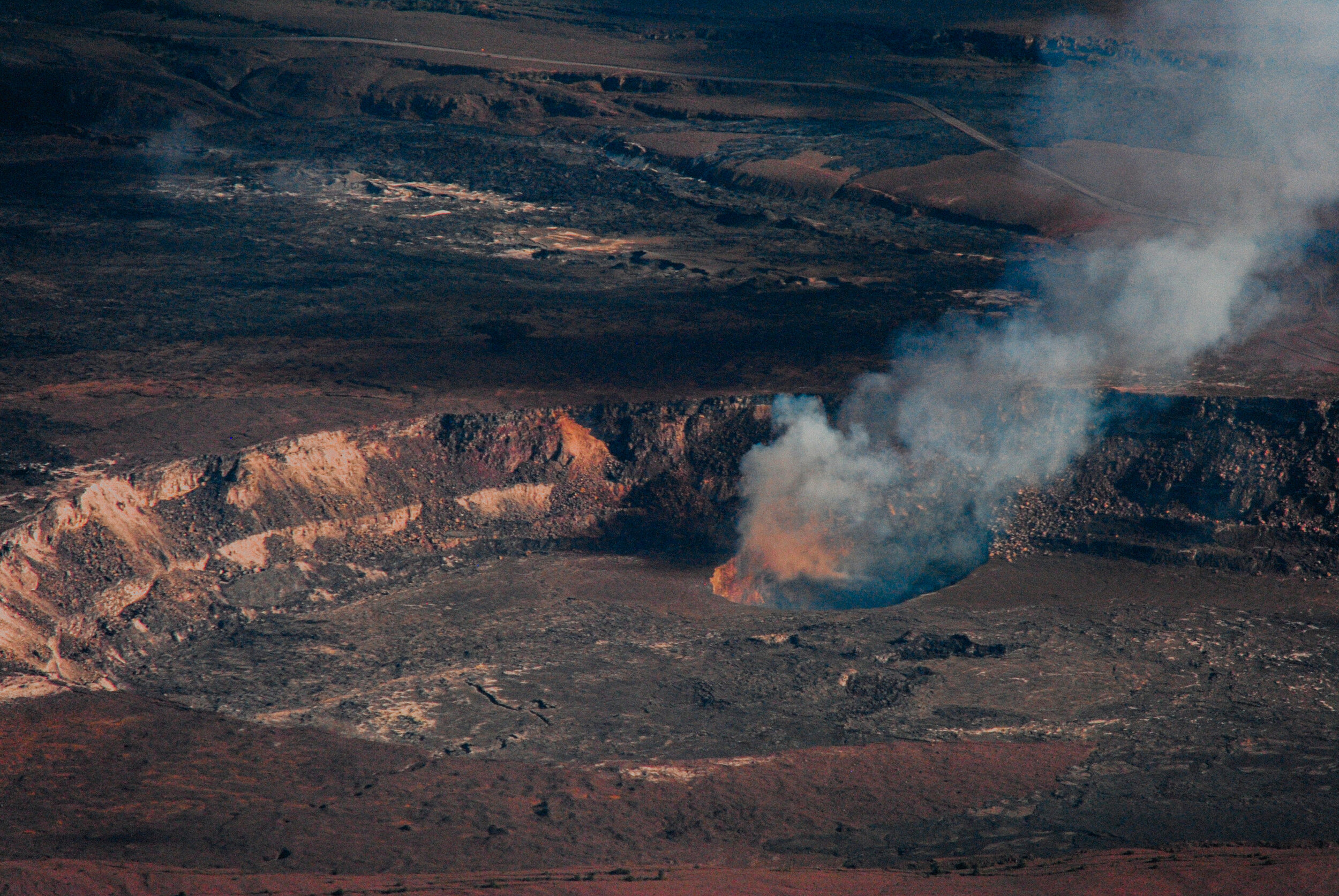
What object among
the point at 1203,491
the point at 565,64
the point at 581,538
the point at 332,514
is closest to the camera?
the point at 332,514

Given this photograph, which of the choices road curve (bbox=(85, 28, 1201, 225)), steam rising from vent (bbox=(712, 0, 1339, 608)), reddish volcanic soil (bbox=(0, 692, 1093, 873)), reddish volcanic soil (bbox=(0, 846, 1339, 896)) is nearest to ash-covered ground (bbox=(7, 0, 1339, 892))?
reddish volcanic soil (bbox=(0, 692, 1093, 873))

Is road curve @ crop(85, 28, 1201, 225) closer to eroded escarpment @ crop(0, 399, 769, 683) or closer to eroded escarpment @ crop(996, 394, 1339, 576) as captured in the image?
eroded escarpment @ crop(996, 394, 1339, 576)

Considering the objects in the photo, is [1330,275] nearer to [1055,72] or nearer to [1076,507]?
[1076,507]

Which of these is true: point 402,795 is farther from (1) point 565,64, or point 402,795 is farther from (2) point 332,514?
(1) point 565,64

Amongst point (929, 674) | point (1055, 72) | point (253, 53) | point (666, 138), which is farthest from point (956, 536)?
point (253, 53)

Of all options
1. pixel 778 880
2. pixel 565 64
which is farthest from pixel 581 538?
pixel 565 64

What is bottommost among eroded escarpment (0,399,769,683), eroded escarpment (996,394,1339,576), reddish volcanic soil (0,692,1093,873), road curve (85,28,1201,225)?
reddish volcanic soil (0,692,1093,873)
